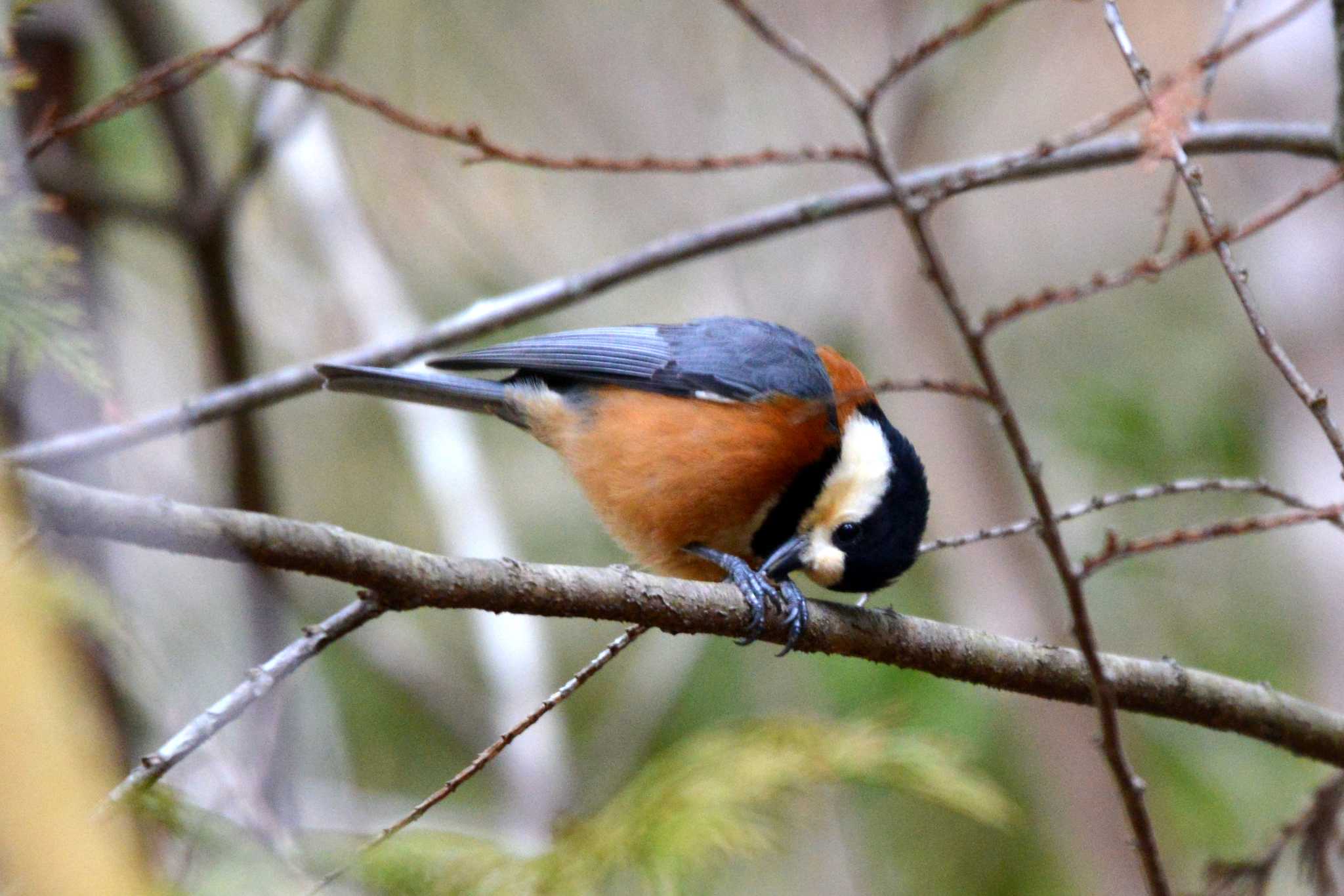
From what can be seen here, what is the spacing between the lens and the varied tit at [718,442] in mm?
3287

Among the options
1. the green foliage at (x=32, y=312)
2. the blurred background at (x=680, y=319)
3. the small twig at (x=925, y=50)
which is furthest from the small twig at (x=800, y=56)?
the blurred background at (x=680, y=319)

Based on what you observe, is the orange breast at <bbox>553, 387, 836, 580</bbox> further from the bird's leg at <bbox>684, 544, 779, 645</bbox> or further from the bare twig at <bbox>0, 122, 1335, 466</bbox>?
the bare twig at <bbox>0, 122, 1335, 466</bbox>

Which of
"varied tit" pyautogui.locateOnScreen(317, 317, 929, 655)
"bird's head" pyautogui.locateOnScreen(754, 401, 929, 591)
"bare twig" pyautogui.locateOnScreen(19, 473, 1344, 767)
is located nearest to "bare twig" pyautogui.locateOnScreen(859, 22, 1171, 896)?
"bare twig" pyautogui.locateOnScreen(19, 473, 1344, 767)

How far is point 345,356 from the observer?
12.9 ft

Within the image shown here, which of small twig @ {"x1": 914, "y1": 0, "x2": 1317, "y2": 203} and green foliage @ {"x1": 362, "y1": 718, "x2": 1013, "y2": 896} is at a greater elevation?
small twig @ {"x1": 914, "y1": 0, "x2": 1317, "y2": 203}

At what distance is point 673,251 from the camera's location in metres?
3.85

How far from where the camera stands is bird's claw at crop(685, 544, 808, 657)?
270cm

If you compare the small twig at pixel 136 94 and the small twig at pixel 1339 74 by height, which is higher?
the small twig at pixel 1339 74

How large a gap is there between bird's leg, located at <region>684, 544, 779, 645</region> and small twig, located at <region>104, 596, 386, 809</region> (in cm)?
94

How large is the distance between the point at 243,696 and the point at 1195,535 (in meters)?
1.63

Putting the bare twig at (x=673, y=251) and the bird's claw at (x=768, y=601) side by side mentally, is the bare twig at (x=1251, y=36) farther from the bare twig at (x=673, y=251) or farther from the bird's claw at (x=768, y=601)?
the bird's claw at (x=768, y=601)

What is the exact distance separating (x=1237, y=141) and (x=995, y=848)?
4211 mm

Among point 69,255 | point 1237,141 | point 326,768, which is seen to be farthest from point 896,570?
point 326,768

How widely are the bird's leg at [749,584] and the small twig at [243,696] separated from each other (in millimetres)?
940
